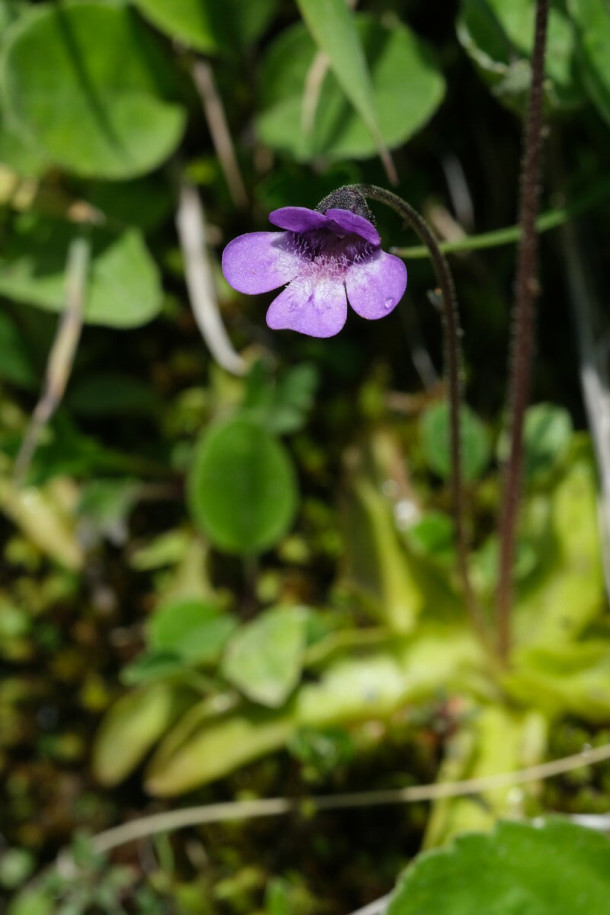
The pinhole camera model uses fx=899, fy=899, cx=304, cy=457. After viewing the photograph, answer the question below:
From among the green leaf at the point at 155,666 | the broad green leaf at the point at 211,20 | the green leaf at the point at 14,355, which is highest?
the broad green leaf at the point at 211,20

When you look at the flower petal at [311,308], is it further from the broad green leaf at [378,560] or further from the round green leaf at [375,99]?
the broad green leaf at [378,560]

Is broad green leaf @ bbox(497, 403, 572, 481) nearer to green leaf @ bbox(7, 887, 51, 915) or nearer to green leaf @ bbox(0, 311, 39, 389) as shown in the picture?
green leaf @ bbox(0, 311, 39, 389)

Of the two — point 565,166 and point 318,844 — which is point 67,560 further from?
point 565,166

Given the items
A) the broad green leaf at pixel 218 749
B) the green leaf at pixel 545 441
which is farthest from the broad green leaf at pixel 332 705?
the green leaf at pixel 545 441

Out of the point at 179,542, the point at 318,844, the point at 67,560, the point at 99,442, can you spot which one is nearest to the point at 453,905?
the point at 318,844

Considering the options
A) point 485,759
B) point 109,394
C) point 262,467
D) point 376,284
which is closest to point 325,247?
point 376,284

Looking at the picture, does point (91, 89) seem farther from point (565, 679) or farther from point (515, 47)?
point (565, 679)

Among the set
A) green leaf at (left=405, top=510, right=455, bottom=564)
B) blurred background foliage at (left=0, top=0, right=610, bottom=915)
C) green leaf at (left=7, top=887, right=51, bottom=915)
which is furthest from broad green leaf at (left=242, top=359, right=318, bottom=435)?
green leaf at (left=7, top=887, right=51, bottom=915)
